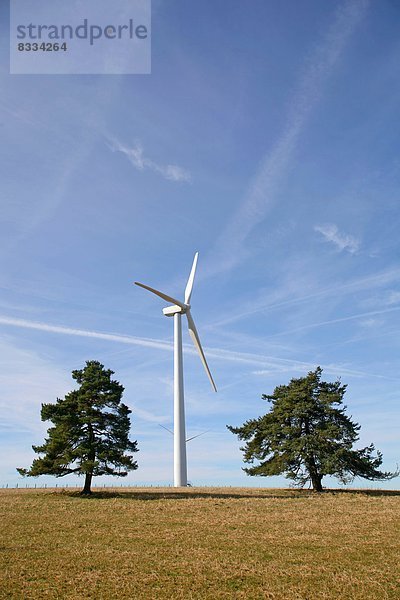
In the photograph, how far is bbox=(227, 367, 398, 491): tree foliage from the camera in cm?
4747

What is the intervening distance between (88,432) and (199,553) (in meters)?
28.8

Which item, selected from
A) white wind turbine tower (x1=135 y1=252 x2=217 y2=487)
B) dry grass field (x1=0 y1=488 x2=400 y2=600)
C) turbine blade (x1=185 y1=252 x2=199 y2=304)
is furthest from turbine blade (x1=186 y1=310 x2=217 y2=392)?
dry grass field (x1=0 y1=488 x2=400 y2=600)

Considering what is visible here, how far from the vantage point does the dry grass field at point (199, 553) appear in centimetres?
1452

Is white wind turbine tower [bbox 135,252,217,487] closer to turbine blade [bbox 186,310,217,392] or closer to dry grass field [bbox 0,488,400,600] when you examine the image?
turbine blade [bbox 186,310,217,392]

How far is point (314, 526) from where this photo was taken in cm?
2539

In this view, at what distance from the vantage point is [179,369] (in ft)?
192

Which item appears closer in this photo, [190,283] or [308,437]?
[308,437]

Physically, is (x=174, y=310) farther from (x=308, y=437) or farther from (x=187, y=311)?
(x=308, y=437)

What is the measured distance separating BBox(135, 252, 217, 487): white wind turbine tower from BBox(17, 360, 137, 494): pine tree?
10948 millimetres

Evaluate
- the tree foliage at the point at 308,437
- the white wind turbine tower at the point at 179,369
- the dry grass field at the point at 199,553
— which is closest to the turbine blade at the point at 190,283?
the white wind turbine tower at the point at 179,369

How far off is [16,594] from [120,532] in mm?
10198

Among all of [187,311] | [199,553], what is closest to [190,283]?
[187,311]

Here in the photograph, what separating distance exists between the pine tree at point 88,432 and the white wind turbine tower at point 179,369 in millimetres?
10948

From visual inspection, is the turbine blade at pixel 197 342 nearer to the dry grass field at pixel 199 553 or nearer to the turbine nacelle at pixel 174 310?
the turbine nacelle at pixel 174 310
